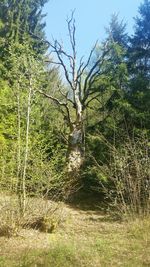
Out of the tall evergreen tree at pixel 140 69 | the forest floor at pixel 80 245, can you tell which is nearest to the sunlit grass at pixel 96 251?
the forest floor at pixel 80 245

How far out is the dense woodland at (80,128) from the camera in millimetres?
8320

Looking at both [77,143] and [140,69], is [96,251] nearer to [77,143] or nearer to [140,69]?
[77,143]

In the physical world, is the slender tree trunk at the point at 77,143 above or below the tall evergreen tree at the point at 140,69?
below

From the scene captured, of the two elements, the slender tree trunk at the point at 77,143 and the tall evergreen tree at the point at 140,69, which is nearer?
the tall evergreen tree at the point at 140,69

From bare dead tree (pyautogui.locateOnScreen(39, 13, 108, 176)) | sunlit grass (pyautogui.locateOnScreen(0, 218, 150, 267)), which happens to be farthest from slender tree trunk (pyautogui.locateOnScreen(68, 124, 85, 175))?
sunlit grass (pyautogui.locateOnScreen(0, 218, 150, 267))

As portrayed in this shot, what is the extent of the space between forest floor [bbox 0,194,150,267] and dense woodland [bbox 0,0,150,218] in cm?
55

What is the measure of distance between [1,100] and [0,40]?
337 inches

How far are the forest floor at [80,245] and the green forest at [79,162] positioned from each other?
18 millimetres

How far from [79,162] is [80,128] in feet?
5.11

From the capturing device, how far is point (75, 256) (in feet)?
19.0

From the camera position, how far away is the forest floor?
564 cm

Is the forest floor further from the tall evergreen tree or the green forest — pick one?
the tall evergreen tree

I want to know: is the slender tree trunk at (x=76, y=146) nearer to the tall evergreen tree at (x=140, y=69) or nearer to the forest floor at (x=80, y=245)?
the tall evergreen tree at (x=140, y=69)

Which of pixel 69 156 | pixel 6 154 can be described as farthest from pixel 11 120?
pixel 69 156
